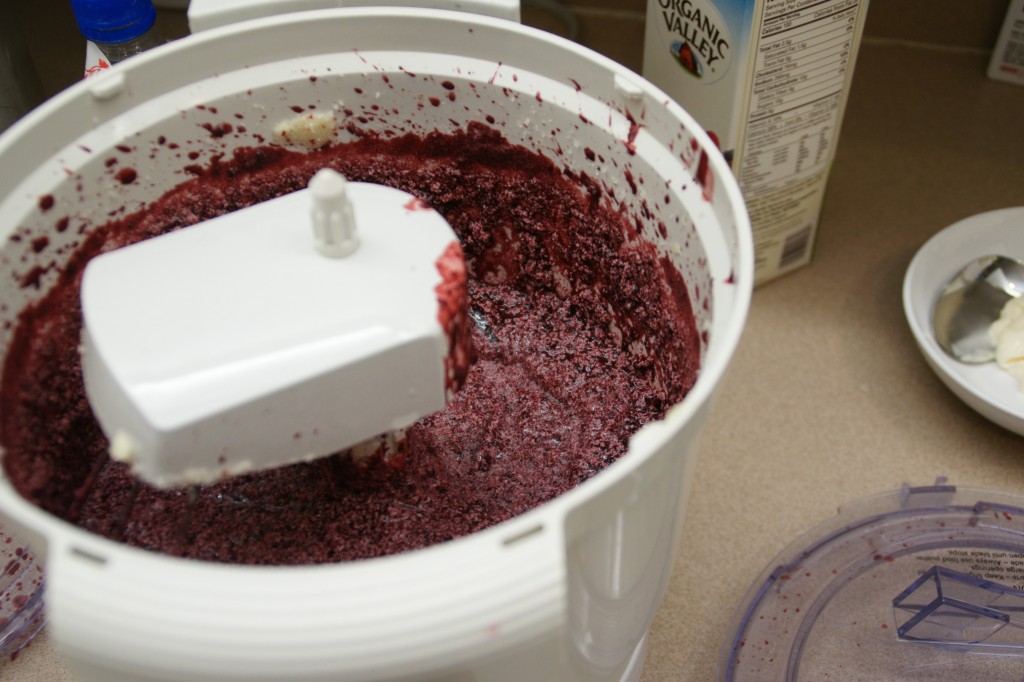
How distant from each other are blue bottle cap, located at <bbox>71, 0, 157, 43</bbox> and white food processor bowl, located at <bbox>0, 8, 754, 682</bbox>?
0.26 ft

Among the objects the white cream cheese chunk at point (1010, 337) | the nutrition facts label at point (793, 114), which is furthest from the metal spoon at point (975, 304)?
the nutrition facts label at point (793, 114)

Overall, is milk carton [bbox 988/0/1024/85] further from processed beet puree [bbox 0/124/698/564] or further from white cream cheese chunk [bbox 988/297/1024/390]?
processed beet puree [bbox 0/124/698/564]

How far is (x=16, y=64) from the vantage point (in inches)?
33.0

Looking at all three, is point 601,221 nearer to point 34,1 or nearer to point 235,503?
point 235,503

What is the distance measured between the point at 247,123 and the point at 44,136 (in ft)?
0.41

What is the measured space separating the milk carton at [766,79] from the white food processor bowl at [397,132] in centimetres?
20

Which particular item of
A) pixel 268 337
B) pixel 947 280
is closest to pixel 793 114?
pixel 947 280

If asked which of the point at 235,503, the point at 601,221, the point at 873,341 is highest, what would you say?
the point at 601,221

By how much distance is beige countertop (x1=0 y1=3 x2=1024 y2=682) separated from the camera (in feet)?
2.37

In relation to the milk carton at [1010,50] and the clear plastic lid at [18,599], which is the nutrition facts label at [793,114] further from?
the clear plastic lid at [18,599]

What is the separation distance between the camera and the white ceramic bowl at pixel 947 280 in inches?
29.2

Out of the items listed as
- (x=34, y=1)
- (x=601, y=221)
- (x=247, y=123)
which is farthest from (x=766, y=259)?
(x=34, y=1)

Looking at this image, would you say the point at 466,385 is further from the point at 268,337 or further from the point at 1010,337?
the point at 1010,337

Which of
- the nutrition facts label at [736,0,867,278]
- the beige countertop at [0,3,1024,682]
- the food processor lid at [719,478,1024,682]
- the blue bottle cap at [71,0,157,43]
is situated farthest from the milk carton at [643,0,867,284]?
the blue bottle cap at [71,0,157,43]
